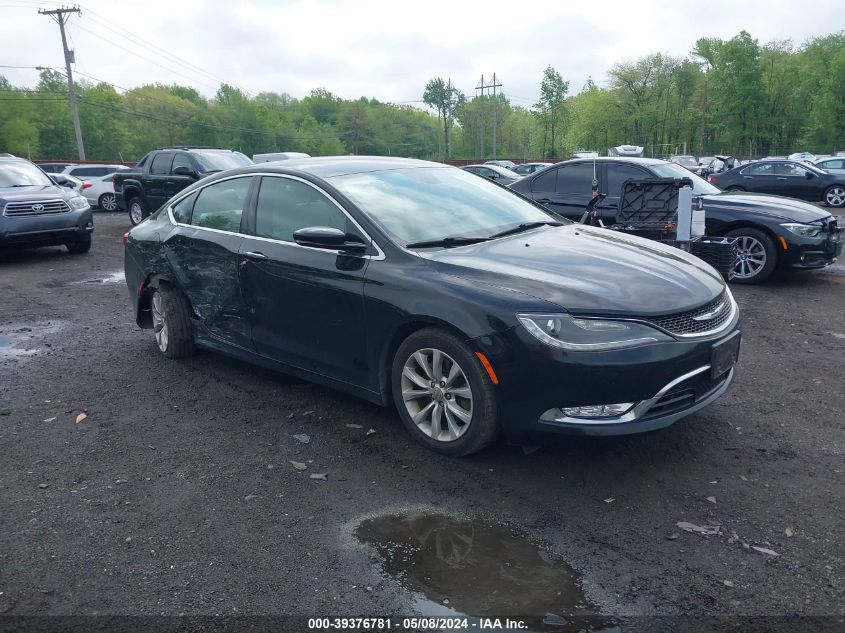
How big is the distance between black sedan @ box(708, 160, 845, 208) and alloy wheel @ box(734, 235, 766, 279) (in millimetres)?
11635

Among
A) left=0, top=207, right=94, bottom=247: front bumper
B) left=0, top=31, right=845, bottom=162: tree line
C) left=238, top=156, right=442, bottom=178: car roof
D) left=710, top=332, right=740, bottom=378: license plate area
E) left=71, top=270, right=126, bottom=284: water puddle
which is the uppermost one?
left=0, top=31, right=845, bottom=162: tree line

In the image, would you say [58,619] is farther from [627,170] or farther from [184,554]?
[627,170]

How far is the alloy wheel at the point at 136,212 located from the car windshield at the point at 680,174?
12337 mm

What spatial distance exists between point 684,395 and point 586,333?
70 cm

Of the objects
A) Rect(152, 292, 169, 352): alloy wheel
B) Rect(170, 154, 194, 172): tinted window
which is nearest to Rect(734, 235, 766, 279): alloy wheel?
Rect(152, 292, 169, 352): alloy wheel

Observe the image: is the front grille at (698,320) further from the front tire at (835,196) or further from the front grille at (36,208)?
the front tire at (835,196)

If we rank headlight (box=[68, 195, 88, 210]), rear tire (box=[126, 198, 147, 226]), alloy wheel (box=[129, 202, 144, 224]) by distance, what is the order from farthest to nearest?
alloy wheel (box=[129, 202, 144, 224]) → rear tire (box=[126, 198, 147, 226]) → headlight (box=[68, 195, 88, 210])

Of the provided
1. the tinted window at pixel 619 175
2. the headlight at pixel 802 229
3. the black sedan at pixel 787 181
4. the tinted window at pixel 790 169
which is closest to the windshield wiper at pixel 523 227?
the tinted window at pixel 619 175

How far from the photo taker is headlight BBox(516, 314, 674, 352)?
3.51 meters

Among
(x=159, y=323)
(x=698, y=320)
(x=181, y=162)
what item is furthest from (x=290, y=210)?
(x=181, y=162)

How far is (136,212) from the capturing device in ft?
56.5

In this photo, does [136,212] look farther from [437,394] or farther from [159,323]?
[437,394]

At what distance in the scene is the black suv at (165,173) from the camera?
15.4 meters

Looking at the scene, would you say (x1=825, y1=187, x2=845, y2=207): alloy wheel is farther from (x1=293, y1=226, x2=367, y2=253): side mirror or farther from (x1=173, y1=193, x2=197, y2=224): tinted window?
(x1=293, y1=226, x2=367, y2=253): side mirror
